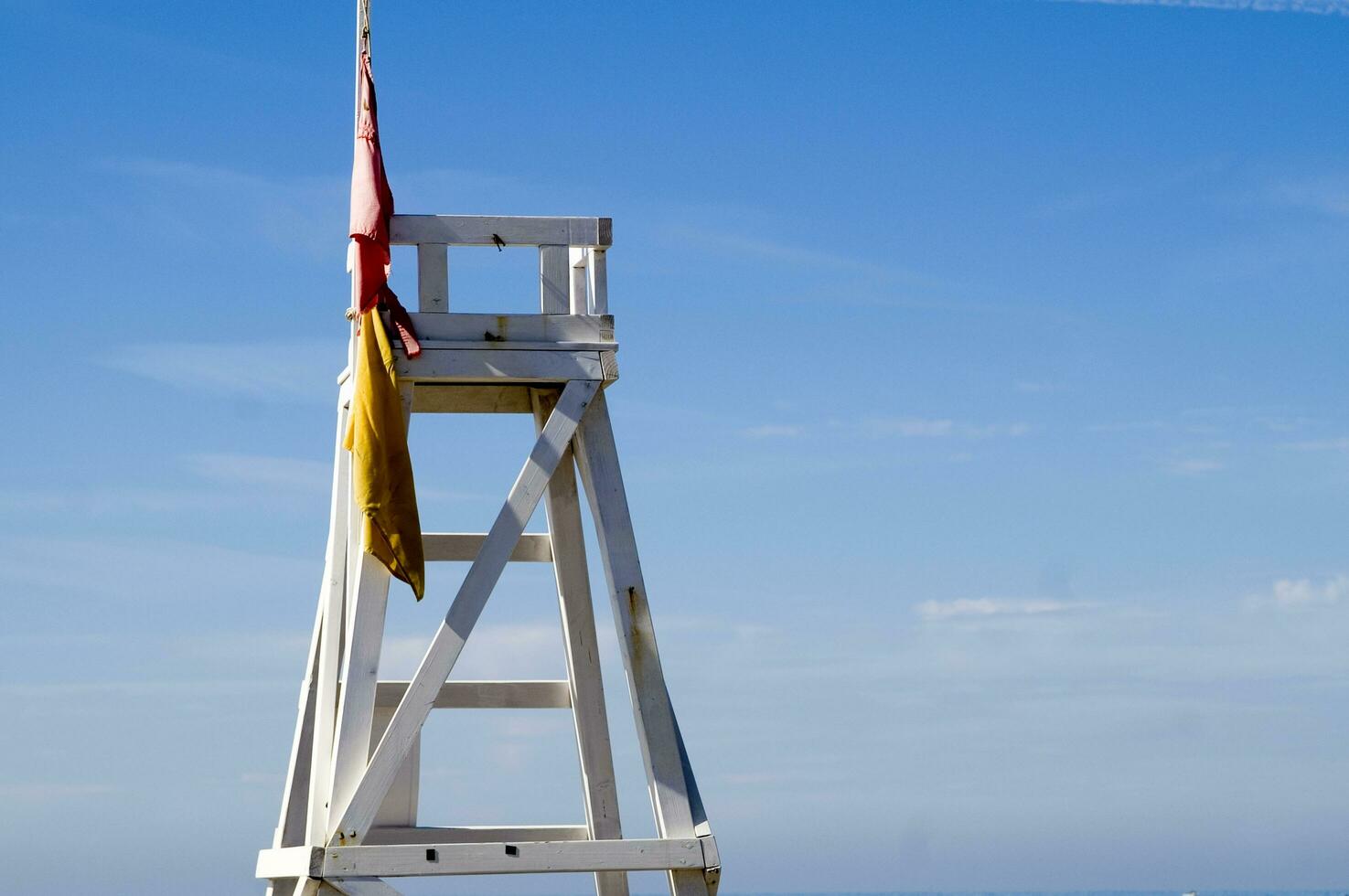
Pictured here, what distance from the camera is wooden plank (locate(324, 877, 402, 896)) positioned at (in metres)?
13.9

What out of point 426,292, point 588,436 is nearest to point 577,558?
point 588,436

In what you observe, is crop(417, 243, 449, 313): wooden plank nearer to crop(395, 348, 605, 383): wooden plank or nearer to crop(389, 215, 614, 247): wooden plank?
crop(389, 215, 614, 247): wooden plank

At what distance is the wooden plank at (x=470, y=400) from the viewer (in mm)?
15617

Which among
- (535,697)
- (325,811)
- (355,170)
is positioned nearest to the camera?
(325,811)

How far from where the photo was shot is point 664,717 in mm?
14836

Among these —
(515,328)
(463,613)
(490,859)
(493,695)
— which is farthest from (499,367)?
(490,859)

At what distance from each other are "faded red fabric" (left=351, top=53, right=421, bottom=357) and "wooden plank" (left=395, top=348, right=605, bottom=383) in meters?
0.15

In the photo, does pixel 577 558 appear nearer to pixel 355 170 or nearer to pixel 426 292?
pixel 426 292

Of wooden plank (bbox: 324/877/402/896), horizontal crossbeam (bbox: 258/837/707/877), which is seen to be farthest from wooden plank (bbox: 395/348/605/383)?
wooden plank (bbox: 324/877/402/896)

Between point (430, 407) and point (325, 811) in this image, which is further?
point (430, 407)

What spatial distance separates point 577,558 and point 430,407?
5.70 ft

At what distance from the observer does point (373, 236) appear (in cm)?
1498

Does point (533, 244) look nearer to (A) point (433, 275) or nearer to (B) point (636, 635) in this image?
Result: (A) point (433, 275)

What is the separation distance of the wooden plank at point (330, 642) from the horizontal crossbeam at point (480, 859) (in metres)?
0.28
